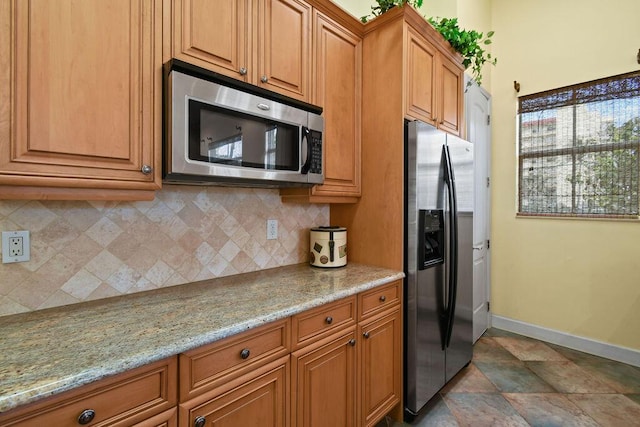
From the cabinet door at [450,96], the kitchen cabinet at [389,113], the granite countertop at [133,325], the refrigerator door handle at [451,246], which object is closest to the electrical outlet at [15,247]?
the granite countertop at [133,325]

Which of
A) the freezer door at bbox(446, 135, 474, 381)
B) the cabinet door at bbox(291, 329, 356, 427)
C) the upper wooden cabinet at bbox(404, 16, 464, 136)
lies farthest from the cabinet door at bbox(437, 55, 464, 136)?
the cabinet door at bbox(291, 329, 356, 427)

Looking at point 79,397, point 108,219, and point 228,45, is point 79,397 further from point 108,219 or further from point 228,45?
point 228,45

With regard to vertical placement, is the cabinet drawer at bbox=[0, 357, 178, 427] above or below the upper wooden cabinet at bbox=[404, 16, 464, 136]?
below

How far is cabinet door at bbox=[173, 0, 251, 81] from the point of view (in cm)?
125

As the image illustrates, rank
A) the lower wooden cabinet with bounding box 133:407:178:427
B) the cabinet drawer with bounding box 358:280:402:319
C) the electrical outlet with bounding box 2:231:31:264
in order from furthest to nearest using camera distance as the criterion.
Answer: the cabinet drawer with bounding box 358:280:402:319 → the electrical outlet with bounding box 2:231:31:264 → the lower wooden cabinet with bounding box 133:407:178:427

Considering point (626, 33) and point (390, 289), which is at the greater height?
point (626, 33)

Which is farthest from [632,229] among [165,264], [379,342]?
[165,264]

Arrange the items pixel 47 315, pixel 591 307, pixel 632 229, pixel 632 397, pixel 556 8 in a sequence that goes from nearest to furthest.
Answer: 1. pixel 47 315
2. pixel 632 397
3. pixel 632 229
4. pixel 591 307
5. pixel 556 8

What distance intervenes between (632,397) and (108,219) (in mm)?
3449

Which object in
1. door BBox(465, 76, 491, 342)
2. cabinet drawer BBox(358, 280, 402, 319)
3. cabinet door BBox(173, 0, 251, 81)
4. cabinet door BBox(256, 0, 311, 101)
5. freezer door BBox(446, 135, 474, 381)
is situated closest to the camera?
cabinet door BBox(173, 0, 251, 81)

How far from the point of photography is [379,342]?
174 cm

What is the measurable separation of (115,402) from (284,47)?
63.9 inches

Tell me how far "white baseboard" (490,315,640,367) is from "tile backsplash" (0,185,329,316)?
269 cm

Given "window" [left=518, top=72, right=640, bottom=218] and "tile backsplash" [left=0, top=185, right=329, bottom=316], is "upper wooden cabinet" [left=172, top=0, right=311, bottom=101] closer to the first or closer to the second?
"tile backsplash" [left=0, top=185, right=329, bottom=316]
